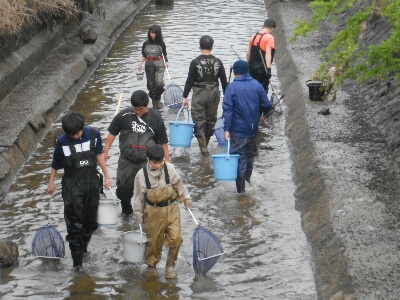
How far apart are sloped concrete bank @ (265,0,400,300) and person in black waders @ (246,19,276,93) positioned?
1027mm

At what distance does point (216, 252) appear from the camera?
10000 mm

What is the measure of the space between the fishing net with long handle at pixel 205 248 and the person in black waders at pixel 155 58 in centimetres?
783

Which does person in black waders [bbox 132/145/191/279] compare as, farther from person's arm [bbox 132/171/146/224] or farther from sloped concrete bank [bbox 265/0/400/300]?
sloped concrete bank [bbox 265/0/400/300]

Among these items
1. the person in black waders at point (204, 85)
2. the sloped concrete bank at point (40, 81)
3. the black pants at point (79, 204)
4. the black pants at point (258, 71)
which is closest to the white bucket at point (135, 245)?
the black pants at point (79, 204)

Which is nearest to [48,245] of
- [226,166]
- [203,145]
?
[226,166]

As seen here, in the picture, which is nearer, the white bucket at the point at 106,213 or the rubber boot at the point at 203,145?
the white bucket at the point at 106,213

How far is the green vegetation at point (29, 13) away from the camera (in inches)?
693

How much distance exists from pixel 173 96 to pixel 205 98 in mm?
3319

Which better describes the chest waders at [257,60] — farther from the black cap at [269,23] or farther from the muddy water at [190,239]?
the muddy water at [190,239]

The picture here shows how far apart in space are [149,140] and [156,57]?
21.2 ft

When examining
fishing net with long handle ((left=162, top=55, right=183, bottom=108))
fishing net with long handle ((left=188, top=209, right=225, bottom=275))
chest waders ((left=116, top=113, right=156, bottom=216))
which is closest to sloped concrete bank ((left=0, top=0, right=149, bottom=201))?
fishing net with long handle ((left=162, top=55, right=183, bottom=108))

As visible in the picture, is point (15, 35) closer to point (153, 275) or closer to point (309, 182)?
point (309, 182)

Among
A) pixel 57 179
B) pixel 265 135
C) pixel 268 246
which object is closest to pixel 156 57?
pixel 265 135

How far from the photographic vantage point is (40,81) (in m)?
19.0
